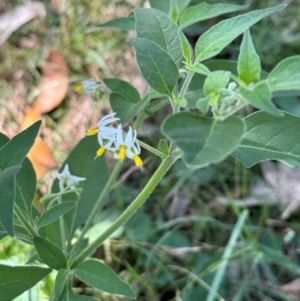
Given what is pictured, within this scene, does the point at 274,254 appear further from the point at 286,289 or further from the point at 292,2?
the point at 292,2

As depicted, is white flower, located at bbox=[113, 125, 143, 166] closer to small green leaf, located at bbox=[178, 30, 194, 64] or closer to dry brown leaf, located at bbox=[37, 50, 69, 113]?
small green leaf, located at bbox=[178, 30, 194, 64]

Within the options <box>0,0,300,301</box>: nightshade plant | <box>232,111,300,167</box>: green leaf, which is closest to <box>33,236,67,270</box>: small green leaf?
<box>0,0,300,301</box>: nightshade plant

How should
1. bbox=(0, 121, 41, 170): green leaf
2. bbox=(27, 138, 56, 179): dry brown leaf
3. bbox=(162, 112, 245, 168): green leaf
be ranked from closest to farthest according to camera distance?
1. bbox=(162, 112, 245, 168): green leaf
2. bbox=(0, 121, 41, 170): green leaf
3. bbox=(27, 138, 56, 179): dry brown leaf

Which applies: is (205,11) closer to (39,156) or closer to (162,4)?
(162,4)

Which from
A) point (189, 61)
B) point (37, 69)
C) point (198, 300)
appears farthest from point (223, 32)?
point (37, 69)

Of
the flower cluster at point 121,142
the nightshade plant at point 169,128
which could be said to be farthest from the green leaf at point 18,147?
the flower cluster at point 121,142

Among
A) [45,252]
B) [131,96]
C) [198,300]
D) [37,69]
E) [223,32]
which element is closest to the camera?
[223,32]
